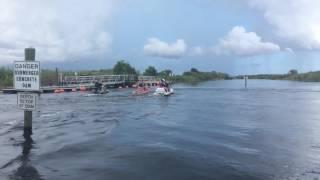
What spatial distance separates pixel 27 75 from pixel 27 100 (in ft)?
3.28

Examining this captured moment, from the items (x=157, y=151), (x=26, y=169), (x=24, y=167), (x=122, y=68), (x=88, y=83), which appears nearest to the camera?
(x=26, y=169)

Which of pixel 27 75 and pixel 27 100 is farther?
pixel 27 100

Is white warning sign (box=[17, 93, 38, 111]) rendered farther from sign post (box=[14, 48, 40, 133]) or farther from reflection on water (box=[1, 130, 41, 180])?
reflection on water (box=[1, 130, 41, 180])

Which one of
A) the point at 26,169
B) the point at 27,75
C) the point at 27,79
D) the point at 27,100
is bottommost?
the point at 26,169

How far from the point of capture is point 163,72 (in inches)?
7229

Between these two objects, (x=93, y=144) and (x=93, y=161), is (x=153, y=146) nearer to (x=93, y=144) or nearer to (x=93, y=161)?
(x=93, y=144)

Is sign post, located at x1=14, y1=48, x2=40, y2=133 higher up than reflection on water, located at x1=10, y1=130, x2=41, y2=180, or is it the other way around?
sign post, located at x1=14, y1=48, x2=40, y2=133

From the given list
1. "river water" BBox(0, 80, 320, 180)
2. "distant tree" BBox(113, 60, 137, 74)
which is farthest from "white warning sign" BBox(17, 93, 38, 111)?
"distant tree" BBox(113, 60, 137, 74)

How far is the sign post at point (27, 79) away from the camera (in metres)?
19.9

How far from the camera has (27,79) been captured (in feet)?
65.5

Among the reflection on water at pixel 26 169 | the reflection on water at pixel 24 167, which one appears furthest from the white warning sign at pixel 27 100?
the reflection on water at pixel 26 169

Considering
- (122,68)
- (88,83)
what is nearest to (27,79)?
(88,83)

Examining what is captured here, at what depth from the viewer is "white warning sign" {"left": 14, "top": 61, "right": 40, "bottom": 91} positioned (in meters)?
19.9

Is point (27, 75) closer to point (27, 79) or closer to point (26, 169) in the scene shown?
point (27, 79)
